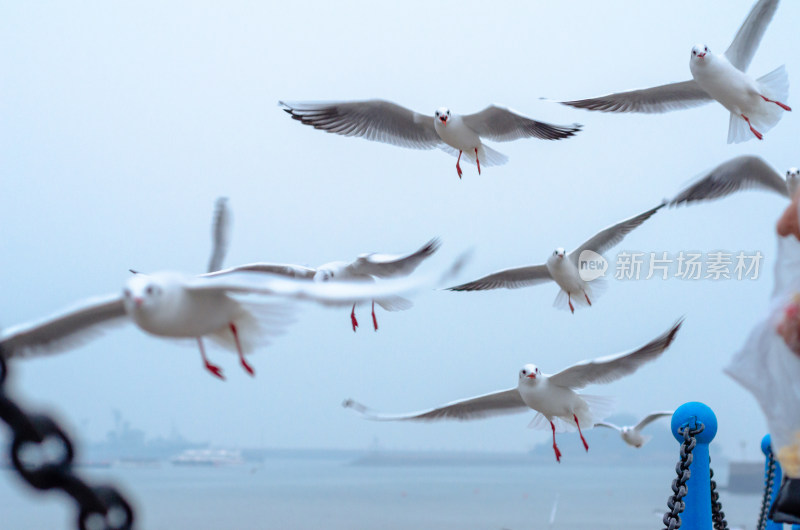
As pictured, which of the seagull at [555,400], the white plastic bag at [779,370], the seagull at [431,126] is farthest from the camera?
the seagull at [431,126]

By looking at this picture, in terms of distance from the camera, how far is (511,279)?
4.27m

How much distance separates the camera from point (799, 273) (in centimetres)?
115

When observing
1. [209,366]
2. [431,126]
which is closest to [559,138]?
[431,126]

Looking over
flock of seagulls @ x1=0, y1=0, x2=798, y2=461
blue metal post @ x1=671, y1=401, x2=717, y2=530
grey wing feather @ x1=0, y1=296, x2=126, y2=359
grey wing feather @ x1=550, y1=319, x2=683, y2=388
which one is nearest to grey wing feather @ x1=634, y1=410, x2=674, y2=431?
flock of seagulls @ x1=0, y1=0, x2=798, y2=461

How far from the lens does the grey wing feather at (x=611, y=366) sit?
8.62ft

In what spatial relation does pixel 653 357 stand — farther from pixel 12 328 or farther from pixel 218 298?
pixel 12 328

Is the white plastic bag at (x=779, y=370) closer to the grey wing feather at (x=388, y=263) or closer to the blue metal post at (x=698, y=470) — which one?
the blue metal post at (x=698, y=470)

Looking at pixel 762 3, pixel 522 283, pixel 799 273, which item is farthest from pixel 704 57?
pixel 799 273

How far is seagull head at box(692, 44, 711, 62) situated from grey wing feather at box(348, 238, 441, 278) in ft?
4.44

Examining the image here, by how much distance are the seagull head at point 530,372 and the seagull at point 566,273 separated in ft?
2.80

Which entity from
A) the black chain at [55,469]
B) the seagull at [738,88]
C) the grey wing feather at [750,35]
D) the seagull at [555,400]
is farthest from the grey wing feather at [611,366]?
the black chain at [55,469]

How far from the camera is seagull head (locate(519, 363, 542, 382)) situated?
3131 millimetres

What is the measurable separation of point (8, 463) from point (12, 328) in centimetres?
56

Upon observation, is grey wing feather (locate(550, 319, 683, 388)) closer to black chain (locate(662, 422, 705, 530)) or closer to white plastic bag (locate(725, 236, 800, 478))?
black chain (locate(662, 422, 705, 530))
